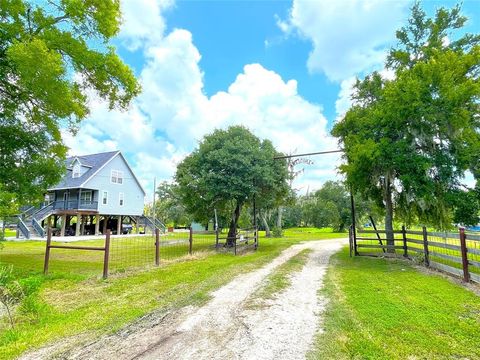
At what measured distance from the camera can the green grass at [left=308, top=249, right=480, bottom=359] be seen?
3463 mm

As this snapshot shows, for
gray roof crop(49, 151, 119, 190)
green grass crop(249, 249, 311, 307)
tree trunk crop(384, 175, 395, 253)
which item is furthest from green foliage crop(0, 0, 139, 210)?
gray roof crop(49, 151, 119, 190)

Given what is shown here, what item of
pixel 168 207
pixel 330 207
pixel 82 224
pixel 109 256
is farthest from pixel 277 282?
pixel 168 207

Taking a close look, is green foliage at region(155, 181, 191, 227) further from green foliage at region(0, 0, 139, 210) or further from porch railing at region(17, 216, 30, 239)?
green foliage at region(0, 0, 139, 210)

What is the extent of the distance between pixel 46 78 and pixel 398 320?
960cm

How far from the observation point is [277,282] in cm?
736

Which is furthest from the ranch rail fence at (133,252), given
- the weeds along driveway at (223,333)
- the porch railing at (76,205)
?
the porch railing at (76,205)

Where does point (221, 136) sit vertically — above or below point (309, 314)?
above

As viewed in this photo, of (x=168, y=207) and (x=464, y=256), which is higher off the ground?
(x=168, y=207)

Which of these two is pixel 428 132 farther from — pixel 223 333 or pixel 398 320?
pixel 223 333

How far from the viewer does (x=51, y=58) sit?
24.1 ft

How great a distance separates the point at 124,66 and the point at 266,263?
28.8 feet

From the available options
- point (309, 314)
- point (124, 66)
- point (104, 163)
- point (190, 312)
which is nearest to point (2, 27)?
point (124, 66)

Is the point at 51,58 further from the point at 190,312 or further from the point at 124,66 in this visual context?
the point at 190,312

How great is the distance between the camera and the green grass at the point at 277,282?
6.02m
